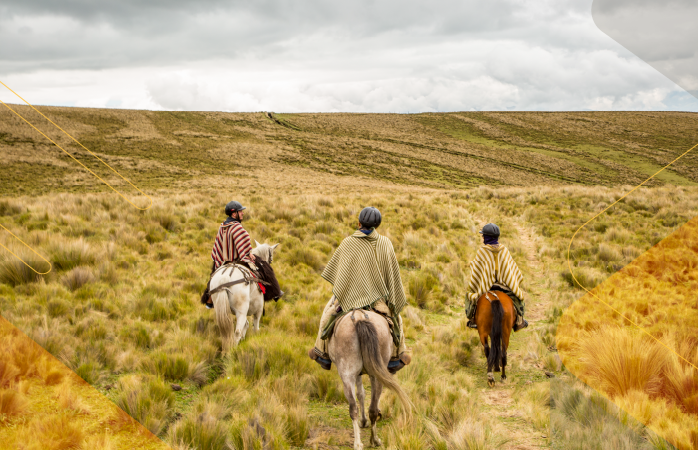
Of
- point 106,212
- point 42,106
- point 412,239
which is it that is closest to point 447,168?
point 412,239

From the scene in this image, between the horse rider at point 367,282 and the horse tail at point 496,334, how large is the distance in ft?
6.56

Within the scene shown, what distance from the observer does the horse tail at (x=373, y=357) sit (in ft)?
13.9

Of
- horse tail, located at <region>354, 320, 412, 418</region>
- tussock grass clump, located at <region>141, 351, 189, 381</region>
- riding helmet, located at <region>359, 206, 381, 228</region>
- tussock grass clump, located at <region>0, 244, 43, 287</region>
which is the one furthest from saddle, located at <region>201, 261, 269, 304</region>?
tussock grass clump, located at <region>0, 244, 43, 287</region>

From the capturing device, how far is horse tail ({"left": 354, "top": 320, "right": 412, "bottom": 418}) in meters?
4.24

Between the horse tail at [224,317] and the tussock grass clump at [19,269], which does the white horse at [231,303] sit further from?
the tussock grass clump at [19,269]

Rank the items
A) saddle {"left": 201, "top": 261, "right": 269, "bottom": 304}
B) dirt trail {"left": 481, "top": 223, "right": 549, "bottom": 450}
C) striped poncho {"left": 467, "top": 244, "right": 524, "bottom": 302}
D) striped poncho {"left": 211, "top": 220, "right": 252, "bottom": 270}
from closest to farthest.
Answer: dirt trail {"left": 481, "top": 223, "right": 549, "bottom": 450}
striped poncho {"left": 467, "top": 244, "right": 524, "bottom": 302}
saddle {"left": 201, "top": 261, "right": 269, "bottom": 304}
striped poncho {"left": 211, "top": 220, "right": 252, "bottom": 270}

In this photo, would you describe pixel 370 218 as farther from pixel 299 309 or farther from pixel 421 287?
pixel 421 287

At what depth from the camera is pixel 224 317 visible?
6.68 metres

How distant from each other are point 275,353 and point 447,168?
55.3 meters

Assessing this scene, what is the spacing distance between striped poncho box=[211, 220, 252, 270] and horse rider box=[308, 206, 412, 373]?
9.26ft

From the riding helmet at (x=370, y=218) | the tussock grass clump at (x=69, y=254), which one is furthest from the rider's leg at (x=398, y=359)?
the tussock grass clump at (x=69, y=254)

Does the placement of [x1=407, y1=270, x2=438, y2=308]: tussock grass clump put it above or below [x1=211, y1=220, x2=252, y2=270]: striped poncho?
below
